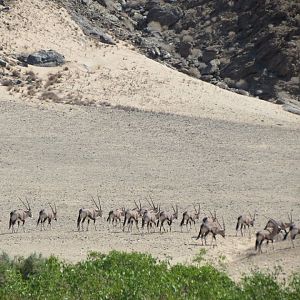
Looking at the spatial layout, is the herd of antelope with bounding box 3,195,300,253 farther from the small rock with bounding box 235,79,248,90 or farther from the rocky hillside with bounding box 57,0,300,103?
the small rock with bounding box 235,79,248,90

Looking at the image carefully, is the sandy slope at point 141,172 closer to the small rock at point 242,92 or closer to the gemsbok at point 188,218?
the gemsbok at point 188,218

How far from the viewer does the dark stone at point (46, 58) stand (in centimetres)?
5353

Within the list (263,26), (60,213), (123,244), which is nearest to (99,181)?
(60,213)

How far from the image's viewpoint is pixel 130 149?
4100 cm

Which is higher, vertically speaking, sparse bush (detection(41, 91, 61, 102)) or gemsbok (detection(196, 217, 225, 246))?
sparse bush (detection(41, 91, 61, 102))

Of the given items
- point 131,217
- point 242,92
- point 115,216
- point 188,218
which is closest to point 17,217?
point 115,216

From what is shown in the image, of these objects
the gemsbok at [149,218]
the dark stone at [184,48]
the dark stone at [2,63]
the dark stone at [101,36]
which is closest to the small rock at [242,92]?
the dark stone at [184,48]

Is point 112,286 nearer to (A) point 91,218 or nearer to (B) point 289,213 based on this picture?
(A) point 91,218

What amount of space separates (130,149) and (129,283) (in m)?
26.2

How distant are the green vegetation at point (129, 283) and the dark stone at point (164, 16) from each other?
51333 mm

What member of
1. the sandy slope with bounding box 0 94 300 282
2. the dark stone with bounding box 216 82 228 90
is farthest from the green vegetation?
the dark stone with bounding box 216 82 228 90

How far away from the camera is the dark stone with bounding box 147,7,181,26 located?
67000mm

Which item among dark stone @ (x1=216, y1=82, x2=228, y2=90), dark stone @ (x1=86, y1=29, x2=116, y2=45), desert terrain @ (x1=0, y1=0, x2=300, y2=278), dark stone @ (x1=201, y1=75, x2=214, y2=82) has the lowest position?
desert terrain @ (x1=0, y1=0, x2=300, y2=278)

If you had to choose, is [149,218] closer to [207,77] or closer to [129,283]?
[129,283]
